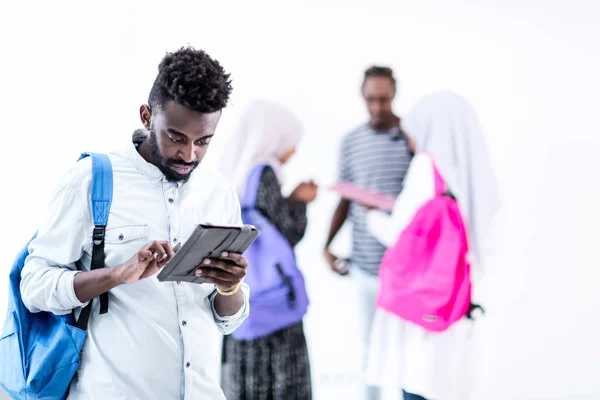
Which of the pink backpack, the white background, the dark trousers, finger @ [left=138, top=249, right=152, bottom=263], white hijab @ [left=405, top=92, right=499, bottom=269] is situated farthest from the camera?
the white background

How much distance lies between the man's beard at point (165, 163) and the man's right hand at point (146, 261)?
0.23 meters

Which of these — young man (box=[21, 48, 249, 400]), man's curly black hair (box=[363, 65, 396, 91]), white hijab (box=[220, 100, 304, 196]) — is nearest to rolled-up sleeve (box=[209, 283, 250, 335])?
young man (box=[21, 48, 249, 400])

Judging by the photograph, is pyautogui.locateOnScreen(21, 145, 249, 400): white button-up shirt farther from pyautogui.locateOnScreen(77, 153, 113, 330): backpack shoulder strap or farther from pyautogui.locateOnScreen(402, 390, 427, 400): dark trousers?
pyautogui.locateOnScreen(402, 390, 427, 400): dark trousers

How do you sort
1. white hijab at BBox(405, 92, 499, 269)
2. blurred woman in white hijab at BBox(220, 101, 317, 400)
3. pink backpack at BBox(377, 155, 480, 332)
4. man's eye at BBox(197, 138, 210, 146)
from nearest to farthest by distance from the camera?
man's eye at BBox(197, 138, 210, 146), pink backpack at BBox(377, 155, 480, 332), white hijab at BBox(405, 92, 499, 269), blurred woman in white hijab at BBox(220, 101, 317, 400)

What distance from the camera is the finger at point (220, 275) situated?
133 cm

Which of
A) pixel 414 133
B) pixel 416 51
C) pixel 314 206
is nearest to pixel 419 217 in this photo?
pixel 414 133

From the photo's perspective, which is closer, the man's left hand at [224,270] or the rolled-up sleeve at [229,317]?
the man's left hand at [224,270]

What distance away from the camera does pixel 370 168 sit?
3.27m

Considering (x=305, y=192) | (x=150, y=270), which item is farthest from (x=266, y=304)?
(x=150, y=270)

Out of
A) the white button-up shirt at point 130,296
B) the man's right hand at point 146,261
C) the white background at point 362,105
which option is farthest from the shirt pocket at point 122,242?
the white background at point 362,105

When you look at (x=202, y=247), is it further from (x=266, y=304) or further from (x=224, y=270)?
(x=266, y=304)

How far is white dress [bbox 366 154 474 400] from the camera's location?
8.84 ft

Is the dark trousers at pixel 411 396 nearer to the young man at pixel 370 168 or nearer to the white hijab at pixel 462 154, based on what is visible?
the young man at pixel 370 168

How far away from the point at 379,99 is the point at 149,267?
230cm
